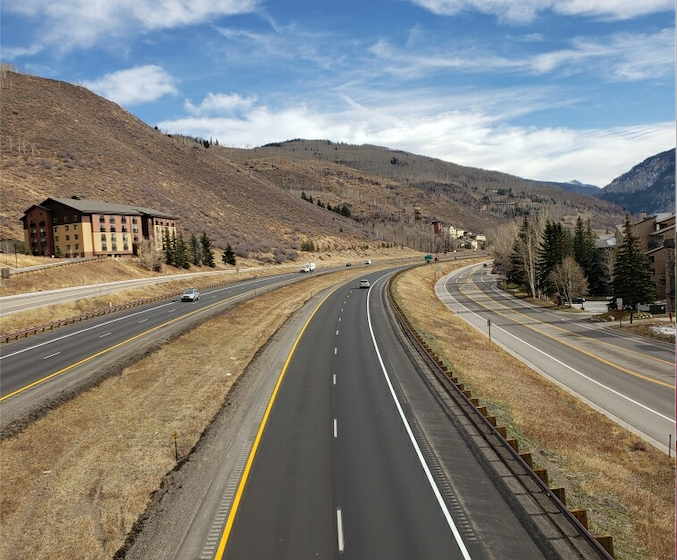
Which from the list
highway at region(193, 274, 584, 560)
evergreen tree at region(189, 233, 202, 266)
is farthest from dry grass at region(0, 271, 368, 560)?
evergreen tree at region(189, 233, 202, 266)

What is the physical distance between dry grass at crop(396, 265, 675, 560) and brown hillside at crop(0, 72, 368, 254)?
9108cm

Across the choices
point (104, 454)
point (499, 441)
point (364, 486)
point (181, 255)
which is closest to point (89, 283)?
point (181, 255)

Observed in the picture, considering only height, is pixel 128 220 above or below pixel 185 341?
above

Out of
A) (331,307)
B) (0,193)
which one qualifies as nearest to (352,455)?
(331,307)

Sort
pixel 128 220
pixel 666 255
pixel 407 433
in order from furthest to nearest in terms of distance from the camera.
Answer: pixel 128 220 < pixel 666 255 < pixel 407 433

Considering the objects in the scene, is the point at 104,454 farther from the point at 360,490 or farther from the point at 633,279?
the point at 633,279

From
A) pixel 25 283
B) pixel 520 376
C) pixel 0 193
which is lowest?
pixel 520 376

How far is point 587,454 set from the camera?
65.6 feet

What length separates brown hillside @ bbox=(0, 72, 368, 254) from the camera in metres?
114

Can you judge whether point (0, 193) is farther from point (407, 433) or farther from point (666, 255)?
point (666, 255)

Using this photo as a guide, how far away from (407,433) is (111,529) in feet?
37.3

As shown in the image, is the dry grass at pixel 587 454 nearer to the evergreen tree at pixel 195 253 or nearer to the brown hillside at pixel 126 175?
the evergreen tree at pixel 195 253

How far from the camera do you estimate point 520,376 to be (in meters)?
34.1

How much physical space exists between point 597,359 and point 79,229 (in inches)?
3131
